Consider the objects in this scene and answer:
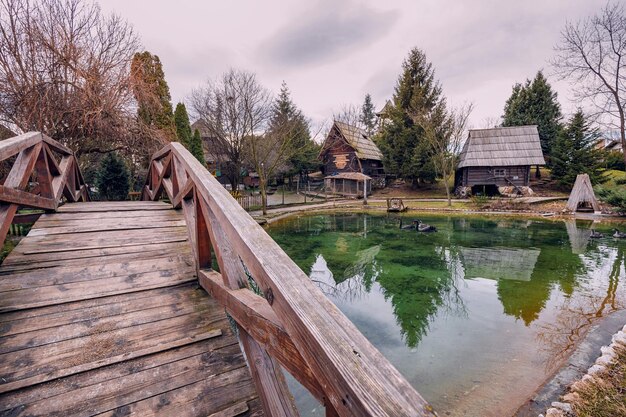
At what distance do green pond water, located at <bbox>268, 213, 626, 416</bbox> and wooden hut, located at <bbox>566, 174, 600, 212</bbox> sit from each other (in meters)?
4.15

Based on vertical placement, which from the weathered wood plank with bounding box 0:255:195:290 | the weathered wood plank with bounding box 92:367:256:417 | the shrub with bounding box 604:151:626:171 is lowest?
the weathered wood plank with bounding box 92:367:256:417

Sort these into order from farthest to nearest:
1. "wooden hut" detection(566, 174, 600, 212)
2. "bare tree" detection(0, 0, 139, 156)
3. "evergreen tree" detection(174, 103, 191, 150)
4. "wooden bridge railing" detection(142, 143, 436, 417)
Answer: "evergreen tree" detection(174, 103, 191, 150), "wooden hut" detection(566, 174, 600, 212), "bare tree" detection(0, 0, 139, 156), "wooden bridge railing" detection(142, 143, 436, 417)

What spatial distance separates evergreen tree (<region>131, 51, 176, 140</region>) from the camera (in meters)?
8.95

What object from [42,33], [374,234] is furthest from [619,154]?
[42,33]

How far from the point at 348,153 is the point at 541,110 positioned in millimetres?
18886

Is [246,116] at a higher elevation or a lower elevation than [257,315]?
higher

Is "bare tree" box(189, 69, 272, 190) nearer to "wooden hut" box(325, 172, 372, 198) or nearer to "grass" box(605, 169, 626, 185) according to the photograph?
"wooden hut" box(325, 172, 372, 198)

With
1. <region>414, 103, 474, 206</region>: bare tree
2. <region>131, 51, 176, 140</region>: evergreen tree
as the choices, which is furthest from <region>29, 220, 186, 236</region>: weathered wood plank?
<region>414, 103, 474, 206</region>: bare tree

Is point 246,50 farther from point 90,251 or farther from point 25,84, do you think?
point 90,251

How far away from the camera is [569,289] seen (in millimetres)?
6488

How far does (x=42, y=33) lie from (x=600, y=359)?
42.0 feet

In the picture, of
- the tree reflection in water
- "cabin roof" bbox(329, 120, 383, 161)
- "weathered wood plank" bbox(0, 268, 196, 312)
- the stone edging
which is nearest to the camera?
"weathered wood plank" bbox(0, 268, 196, 312)

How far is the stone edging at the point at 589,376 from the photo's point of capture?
2.92 meters

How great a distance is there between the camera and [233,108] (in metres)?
20.1
